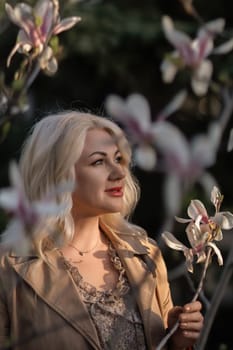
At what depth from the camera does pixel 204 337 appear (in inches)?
57.2

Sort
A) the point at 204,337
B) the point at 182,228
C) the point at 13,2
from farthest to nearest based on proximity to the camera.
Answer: the point at 182,228 < the point at 13,2 < the point at 204,337

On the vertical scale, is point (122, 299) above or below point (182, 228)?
above

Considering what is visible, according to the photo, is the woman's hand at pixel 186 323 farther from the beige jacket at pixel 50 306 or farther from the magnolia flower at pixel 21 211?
the magnolia flower at pixel 21 211

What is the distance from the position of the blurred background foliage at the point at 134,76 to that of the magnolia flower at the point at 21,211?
4.21 meters

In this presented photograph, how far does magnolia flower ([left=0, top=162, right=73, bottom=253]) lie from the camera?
50.8 inches

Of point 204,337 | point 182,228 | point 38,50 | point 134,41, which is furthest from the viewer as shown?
point 182,228

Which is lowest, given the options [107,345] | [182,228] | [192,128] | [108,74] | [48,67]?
[182,228]

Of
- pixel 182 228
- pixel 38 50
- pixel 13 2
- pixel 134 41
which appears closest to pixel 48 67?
pixel 38 50

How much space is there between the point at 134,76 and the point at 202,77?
508 centimetres

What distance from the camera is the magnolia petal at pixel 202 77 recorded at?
153 cm

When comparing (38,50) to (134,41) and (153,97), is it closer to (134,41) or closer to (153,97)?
(134,41)

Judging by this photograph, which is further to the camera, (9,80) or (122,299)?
(9,80)

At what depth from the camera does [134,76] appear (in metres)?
6.58

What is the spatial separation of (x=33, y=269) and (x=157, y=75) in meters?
4.47
